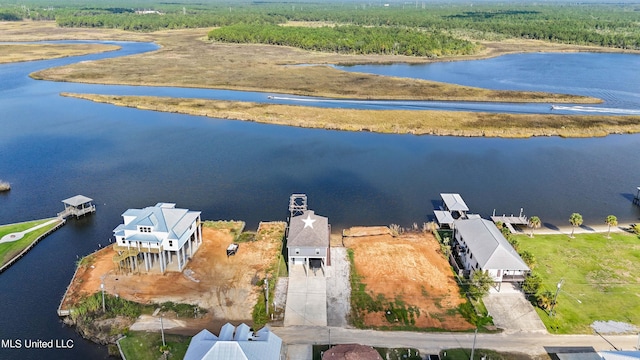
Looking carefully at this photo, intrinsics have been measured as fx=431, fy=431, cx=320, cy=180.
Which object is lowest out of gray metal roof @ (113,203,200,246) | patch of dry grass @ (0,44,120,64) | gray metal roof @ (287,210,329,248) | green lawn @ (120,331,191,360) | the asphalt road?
the asphalt road

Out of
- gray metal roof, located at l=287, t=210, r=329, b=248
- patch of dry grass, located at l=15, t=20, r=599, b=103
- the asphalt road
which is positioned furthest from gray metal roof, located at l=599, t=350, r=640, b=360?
patch of dry grass, located at l=15, t=20, r=599, b=103

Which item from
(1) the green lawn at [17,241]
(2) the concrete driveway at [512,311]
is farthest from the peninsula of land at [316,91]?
(2) the concrete driveway at [512,311]

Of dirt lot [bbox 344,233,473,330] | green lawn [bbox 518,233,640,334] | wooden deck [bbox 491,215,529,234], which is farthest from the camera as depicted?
wooden deck [bbox 491,215,529,234]

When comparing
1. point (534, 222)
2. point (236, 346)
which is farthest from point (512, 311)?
point (236, 346)

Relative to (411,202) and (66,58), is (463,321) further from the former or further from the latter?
(66,58)

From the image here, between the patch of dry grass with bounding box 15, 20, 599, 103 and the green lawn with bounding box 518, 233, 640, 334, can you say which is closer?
the green lawn with bounding box 518, 233, 640, 334

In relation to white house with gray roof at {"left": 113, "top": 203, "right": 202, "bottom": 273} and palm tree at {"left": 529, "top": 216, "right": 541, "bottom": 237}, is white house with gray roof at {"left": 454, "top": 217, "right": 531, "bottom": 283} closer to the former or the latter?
palm tree at {"left": 529, "top": 216, "right": 541, "bottom": 237}

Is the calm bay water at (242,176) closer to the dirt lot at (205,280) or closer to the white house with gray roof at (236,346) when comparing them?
the dirt lot at (205,280)

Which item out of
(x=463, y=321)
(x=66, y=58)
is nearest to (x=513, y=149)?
(x=463, y=321)

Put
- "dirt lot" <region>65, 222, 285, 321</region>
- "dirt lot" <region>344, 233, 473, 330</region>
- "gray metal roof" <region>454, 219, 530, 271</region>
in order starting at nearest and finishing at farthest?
1. "dirt lot" <region>344, 233, 473, 330</region>
2. "dirt lot" <region>65, 222, 285, 321</region>
3. "gray metal roof" <region>454, 219, 530, 271</region>
